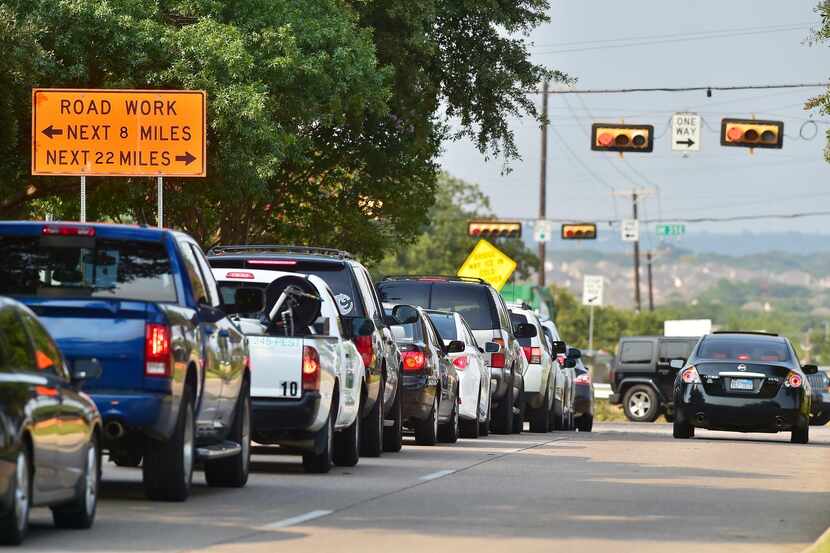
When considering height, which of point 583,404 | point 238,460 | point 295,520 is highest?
point 238,460

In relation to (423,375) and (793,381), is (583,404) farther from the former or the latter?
(423,375)

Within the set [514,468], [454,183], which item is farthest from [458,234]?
[514,468]

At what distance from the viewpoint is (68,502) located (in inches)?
510

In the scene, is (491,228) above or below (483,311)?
above

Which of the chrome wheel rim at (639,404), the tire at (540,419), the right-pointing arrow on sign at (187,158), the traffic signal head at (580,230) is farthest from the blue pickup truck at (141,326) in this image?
the traffic signal head at (580,230)

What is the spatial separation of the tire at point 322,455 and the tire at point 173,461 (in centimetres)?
374

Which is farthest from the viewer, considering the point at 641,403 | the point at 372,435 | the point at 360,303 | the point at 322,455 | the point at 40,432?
the point at 641,403

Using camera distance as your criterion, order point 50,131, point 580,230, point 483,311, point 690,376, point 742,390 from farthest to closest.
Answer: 1. point 580,230
2. point 690,376
3. point 742,390
4. point 50,131
5. point 483,311

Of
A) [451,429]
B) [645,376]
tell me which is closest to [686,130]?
[645,376]

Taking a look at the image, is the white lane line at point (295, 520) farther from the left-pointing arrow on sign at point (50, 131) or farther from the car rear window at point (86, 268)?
the left-pointing arrow on sign at point (50, 131)

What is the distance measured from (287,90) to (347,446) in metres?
17.8

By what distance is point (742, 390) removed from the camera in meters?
32.3

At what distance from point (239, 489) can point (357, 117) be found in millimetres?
24295

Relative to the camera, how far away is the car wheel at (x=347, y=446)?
68.0ft
